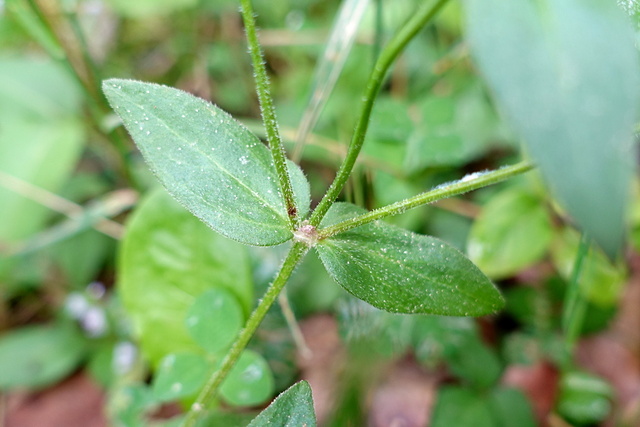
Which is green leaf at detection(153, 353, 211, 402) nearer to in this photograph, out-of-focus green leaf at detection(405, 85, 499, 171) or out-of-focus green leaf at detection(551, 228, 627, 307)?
out-of-focus green leaf at detection(405, 85, 499, 171)

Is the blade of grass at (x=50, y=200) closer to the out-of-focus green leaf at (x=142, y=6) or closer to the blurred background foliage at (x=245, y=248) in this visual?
the blurred background foliage at (x=245, y=248)

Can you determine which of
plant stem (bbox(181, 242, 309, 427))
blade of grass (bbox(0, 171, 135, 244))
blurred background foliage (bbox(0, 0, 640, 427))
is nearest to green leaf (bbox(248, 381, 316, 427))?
plant stem (bbox(181, 242, 309, 427))

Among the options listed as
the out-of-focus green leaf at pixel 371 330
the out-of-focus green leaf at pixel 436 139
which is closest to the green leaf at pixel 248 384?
the out-of-focus green leaf at pixel 371 330

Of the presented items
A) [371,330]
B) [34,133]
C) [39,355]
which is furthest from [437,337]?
[34,133]

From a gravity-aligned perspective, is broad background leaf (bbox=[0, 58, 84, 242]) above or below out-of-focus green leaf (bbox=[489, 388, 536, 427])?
above

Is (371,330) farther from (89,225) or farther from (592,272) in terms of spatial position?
(89,225)
